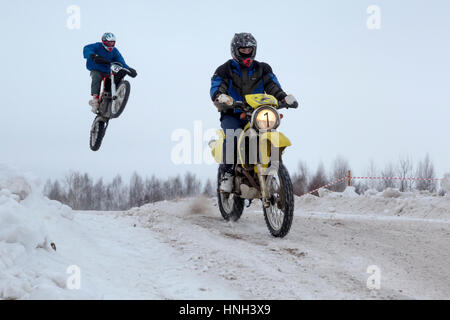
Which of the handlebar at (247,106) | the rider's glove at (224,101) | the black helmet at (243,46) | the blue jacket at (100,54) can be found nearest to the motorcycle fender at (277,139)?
the handlebar at (247,106)

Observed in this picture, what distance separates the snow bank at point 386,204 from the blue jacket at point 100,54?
689 cm

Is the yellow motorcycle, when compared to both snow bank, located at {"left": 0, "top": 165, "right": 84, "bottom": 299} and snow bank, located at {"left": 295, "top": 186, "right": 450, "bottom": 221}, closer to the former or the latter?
snow bank, located at {"left": 0, "top": 165, "right": 84, "bottom": 299}

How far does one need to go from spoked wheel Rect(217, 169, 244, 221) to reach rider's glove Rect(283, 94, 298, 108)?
1900 millimetres

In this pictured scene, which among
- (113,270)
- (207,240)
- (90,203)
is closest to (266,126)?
(207,240)

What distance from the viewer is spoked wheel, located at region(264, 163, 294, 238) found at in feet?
19.5

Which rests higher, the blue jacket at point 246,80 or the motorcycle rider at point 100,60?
the motorcycle rider at point 100,60

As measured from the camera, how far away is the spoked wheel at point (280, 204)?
5957 millimetres

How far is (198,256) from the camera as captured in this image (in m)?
5.22

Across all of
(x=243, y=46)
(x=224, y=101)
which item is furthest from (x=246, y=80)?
(x=224, y=101)

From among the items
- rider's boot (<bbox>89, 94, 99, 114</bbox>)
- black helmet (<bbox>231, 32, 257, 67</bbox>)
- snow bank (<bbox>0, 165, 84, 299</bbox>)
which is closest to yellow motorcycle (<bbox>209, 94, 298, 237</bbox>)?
black helmet (<bbox>231, 32, 257, 67</bbox>)

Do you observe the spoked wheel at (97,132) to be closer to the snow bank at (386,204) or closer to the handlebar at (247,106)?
the handlebar at (247,106)

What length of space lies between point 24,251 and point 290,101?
4.16m

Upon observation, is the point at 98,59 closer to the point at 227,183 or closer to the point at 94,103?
the point at 94,103
